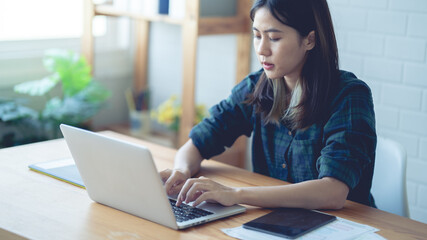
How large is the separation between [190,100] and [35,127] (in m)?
0.76

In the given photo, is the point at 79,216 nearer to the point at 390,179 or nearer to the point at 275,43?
the point at 275,43

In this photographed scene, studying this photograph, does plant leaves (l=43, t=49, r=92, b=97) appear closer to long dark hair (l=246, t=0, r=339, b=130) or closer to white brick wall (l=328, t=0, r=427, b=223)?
white brick wall (l=328, t=0, r=427, b=223)

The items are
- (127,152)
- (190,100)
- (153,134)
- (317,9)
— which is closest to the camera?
(127,152)

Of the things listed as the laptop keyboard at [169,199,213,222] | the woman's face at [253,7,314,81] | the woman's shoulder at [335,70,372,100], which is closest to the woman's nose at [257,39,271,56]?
the woman's face at [253,7,314,81]

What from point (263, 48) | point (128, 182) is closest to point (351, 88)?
point (263, 48)

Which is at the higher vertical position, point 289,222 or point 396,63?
point 396,63

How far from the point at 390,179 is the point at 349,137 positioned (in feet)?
1.10

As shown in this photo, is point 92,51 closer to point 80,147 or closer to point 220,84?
point 220,84

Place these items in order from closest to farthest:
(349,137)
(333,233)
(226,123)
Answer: (333,233)
(349,137)
(226,123)

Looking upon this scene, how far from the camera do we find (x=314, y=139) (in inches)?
68.7

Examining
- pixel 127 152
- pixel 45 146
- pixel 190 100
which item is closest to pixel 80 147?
pixel 127 152

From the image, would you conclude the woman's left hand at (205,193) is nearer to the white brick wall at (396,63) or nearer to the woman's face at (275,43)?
the woman's face at (275,43)

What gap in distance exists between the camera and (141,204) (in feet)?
4.46

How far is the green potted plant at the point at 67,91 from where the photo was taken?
2.91m
